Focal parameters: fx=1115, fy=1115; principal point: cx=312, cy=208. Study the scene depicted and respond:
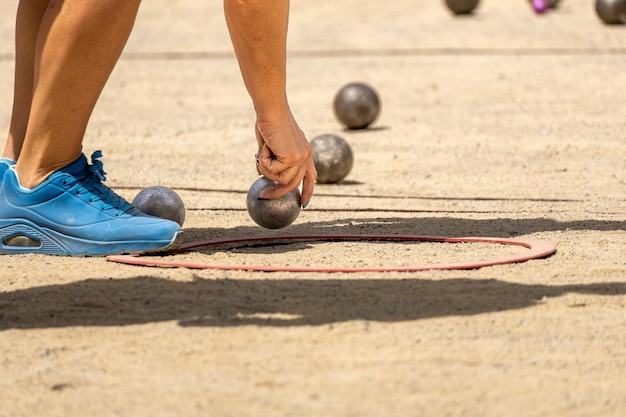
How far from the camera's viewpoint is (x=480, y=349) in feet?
10.5

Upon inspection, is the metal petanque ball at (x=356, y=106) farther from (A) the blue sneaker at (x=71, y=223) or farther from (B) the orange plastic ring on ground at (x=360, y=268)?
(A) the blue sneaker at (x=71, y=223)

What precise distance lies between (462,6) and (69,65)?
1187 cm

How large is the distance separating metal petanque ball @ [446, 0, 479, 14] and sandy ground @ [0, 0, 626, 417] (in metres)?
5.60

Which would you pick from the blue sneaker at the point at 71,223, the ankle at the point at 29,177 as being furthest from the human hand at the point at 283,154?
the ankle at the point at 29,177

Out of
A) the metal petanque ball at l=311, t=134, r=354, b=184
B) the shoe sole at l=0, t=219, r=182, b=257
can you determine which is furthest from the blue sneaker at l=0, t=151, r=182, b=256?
the metal petanque ball at l=311, t=134, r=354, b=184

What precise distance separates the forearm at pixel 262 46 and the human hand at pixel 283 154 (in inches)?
1.8

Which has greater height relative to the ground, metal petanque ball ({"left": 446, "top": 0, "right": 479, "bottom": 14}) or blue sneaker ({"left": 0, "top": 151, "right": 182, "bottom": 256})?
blue sneaker ({"left": 0, "top": 151, "right": 182, "bottom": 256})

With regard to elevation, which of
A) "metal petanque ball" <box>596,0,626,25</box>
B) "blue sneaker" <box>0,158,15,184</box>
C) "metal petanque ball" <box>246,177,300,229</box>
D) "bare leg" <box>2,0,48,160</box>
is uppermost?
"bare leg" <box>2,0,48,160</box>

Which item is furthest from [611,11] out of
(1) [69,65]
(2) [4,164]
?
(1) [69,65]

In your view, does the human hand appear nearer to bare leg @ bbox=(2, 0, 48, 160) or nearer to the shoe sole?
the shoe sole

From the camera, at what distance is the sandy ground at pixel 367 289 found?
2.90 metres

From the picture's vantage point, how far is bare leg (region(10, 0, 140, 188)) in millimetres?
4062

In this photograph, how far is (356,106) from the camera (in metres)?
8.58

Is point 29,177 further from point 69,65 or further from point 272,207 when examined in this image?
point 272,207
